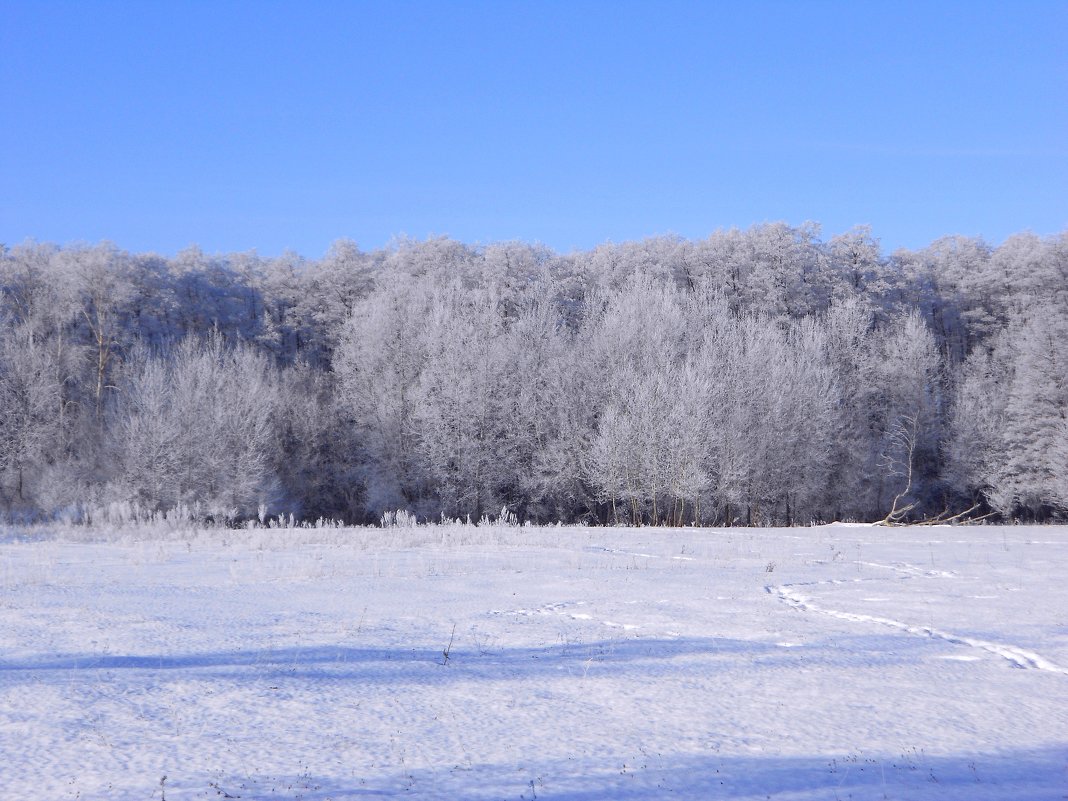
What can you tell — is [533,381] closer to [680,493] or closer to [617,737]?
[680,493]

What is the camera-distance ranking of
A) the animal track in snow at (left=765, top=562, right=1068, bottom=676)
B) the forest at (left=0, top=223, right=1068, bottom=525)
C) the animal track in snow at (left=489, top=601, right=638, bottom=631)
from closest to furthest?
the animal track in snow at (left=765, top=562, right=1068, bottom=676)
the animal track in snow at (left=489, top=601, right=638, bottom=631)
the forest at (left=0, top=223, right=1068, bottom=525)

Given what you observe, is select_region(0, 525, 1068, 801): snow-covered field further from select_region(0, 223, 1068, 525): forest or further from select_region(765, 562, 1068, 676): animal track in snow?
select_region(0, 223, 1068, 525): forest

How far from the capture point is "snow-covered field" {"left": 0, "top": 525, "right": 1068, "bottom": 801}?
362 cm

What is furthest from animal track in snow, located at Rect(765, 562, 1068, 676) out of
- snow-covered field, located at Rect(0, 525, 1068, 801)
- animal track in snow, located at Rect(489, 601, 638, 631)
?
animal track in snow, located at Rect(489, 601, 638, 631)

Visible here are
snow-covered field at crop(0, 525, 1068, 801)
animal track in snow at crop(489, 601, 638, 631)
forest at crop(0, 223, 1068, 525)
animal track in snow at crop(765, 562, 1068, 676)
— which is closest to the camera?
snow-covered field at crop(0, 525, 1068, 801)

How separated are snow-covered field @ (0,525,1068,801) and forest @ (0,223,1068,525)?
77.1ft

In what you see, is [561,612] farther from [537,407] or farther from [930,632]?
[537,407]

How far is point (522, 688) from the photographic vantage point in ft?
16.3

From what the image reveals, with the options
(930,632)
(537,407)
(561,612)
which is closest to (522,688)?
(561,612)

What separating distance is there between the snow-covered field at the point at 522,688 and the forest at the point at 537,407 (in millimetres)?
23498

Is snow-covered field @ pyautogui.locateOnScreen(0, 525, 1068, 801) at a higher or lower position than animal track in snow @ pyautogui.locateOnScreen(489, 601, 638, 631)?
higher

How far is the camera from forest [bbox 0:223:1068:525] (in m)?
33.4

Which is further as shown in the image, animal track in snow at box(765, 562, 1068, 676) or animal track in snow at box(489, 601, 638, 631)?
animal track in snow at box(489, 601, 638, 631)

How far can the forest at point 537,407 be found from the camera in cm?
3338
